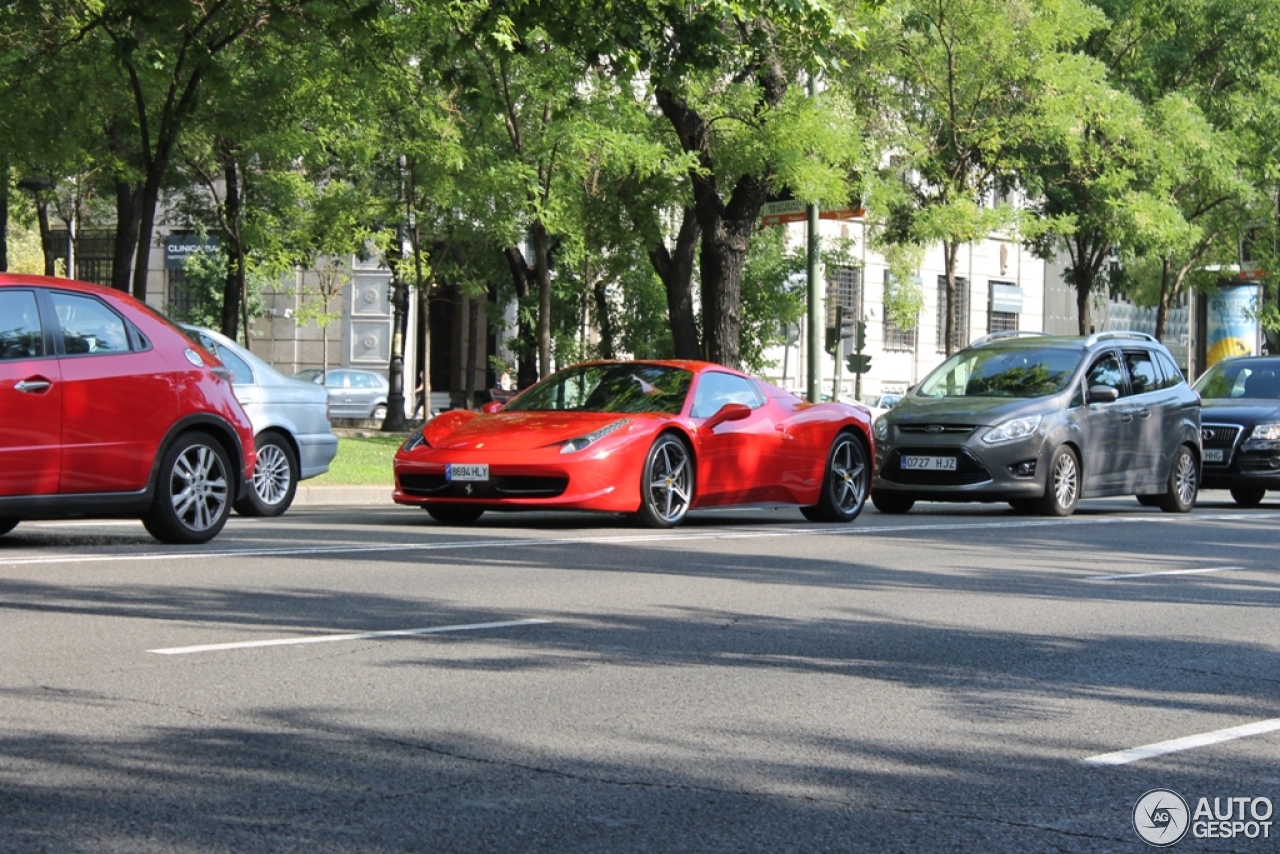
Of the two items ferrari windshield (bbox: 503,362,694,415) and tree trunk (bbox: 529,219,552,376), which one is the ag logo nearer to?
ferrari windshield (bbox: 503,362,694,415)

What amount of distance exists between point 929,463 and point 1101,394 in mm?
2007

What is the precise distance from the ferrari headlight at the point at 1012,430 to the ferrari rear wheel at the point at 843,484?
123 centimetres

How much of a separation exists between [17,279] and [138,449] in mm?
1182

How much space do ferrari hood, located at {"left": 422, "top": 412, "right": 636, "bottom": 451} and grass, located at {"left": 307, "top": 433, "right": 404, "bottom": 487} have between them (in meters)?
3.93

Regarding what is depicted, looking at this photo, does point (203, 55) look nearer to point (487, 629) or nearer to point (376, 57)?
point (376, 57)

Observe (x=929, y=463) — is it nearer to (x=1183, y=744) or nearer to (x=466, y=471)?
(x=466, y=471)

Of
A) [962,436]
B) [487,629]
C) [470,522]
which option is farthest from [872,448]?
[487,629]

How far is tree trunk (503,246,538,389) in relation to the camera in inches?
1363

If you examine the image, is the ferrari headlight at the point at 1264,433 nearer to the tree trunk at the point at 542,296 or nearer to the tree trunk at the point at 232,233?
the tree trunk at the point at 542,296

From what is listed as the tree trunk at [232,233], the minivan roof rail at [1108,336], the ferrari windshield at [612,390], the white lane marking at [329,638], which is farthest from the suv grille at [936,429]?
the tree trunk at [232,233]

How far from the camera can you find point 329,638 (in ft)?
23.9

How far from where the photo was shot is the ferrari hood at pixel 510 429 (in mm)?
13391

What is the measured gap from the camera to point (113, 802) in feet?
14.7

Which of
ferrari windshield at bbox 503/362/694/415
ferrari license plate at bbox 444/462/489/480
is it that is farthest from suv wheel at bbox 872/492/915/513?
ferrari license plate at bbox 444/462/489/480
